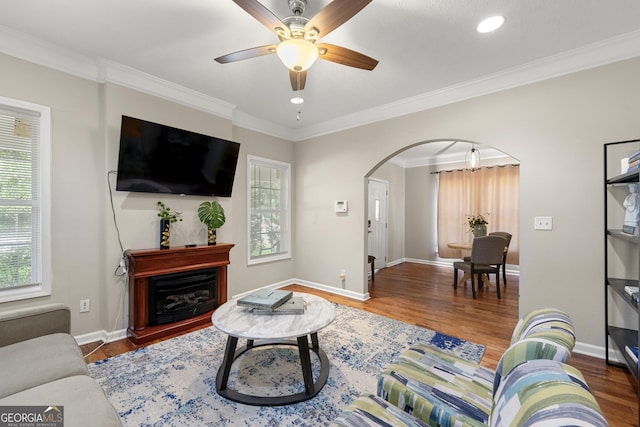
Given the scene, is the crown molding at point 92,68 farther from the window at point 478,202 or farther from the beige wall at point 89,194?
the window at point 478,202

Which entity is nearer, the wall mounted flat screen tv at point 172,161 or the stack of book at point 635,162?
the stack of book at point 635,162

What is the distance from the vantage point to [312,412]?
170 cm

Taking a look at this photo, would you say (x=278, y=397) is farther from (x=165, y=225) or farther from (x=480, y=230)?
(x=480, y=230)

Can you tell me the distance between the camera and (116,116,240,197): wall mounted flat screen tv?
Result: 2674 mm

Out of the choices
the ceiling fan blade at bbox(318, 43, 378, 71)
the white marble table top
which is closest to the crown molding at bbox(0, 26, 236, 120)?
the ceiling fan blade at bbox(318, 43, 378, 71)

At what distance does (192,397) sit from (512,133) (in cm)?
367

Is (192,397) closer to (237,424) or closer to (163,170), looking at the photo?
(237,424)

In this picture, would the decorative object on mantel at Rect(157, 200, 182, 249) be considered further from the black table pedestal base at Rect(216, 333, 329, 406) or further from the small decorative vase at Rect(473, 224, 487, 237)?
the small decorative vase at Rect(473, 224, 487, 237)

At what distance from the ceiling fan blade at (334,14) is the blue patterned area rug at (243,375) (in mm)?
2385

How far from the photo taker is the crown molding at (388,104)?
7.41 feet

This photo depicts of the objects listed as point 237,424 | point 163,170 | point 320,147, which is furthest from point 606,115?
point 163,170

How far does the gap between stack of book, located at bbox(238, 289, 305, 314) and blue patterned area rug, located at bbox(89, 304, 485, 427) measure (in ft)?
1.72

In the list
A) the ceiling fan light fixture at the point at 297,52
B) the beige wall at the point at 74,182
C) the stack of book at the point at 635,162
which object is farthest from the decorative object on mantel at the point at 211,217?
the stack of book at the point at 635,162

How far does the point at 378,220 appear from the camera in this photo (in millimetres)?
6141
